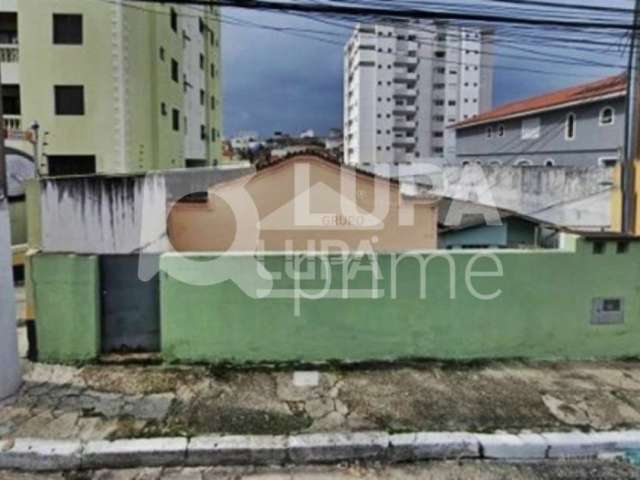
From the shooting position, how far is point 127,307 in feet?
16.1

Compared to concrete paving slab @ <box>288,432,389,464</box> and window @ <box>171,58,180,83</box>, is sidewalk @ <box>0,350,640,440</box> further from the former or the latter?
window @ <box>171,58,180,83</box>

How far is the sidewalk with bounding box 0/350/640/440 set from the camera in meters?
3.81

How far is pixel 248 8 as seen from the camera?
6.00m

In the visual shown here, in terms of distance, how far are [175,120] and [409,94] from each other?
4371 cm

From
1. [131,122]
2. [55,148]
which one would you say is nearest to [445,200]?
[131,122]

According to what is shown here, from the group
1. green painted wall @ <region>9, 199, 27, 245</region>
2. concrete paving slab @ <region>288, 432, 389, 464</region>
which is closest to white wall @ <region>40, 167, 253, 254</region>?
green painted wall @ <region>9, 199, 27, 245</region>

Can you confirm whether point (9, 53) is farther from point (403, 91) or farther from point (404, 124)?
point (403, 91)

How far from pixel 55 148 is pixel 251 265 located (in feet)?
56.8

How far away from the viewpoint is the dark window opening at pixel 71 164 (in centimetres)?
1897

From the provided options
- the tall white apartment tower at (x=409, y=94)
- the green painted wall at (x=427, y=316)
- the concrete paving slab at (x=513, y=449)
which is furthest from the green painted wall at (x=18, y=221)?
the tall white apartment tower at (x=409, y=94)

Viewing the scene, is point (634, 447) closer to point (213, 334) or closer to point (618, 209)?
point (213, 334)

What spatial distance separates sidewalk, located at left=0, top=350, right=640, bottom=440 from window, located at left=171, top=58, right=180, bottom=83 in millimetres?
21256

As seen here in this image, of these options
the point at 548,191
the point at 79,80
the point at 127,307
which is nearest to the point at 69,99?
the point at 79,80

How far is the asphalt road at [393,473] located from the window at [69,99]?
59.5ft
